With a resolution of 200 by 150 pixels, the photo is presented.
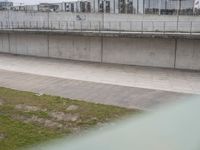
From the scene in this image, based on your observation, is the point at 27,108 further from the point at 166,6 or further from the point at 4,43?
the point at 166,6

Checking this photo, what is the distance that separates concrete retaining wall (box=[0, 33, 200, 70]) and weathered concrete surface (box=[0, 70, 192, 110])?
237 inches

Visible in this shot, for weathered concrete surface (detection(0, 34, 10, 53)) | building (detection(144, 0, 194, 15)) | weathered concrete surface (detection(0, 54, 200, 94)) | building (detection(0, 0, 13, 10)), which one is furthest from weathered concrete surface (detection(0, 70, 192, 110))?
building (detection(0, 0, 13, 10))

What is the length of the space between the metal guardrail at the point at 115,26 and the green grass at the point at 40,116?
11134mm

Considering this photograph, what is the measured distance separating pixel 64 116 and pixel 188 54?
478 inches

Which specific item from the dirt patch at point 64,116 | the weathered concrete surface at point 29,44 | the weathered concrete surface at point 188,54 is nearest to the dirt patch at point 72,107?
the dirt patch at point 64,116

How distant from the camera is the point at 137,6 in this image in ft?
111

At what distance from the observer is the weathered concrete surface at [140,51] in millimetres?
21609

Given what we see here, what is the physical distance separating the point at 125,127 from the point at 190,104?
459cm

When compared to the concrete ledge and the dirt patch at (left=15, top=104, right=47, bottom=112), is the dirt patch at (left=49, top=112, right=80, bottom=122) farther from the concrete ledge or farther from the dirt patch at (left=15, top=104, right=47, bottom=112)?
the concrete ledge

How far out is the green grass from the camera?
9992mm

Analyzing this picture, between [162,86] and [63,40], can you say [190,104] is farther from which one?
[63,40]

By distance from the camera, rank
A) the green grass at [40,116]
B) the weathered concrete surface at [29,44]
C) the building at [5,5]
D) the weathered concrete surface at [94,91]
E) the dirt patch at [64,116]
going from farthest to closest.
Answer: the building at [5,5] → the weathered concrete surface at [29,44] → the weathered concrete surface at [94,91] → the dirt patch at [64,116] → the green grass at [40,116]

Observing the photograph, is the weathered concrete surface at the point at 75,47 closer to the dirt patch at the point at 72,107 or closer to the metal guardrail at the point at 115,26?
the metal guardrail at the point at 115,26

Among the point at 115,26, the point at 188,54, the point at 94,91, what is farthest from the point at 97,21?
the point at 94,91
